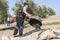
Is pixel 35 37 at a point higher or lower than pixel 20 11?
lower

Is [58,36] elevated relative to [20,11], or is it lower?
lower

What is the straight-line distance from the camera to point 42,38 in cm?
1149

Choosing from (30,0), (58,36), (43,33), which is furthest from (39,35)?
(30,0)

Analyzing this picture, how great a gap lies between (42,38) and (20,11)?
1797 millimetres

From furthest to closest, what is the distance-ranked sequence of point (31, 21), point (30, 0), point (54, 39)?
point (30, 0)
point (31, 21)
point (54, 39)

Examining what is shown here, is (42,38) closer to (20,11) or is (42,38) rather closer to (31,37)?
(31,37)

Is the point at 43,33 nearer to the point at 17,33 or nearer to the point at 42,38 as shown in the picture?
the point at 42,38

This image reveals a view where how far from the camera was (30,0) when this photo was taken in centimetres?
5312

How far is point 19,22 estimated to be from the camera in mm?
12172

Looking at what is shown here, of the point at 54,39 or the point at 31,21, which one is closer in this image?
the point at 54,39

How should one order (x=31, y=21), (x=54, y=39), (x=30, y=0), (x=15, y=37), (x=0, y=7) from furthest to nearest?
(x=30, y=0) < (x=0, y=7) < (x=31, y=21) < (x=15, y=37) < (x=54, y=39)

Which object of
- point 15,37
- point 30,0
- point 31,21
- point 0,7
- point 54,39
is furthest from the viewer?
point 30,0

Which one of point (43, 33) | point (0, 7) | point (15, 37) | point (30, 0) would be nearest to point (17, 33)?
point (15, 37)

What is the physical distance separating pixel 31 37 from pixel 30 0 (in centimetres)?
4166
